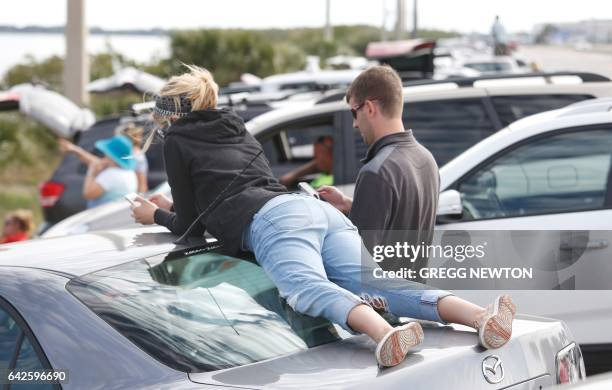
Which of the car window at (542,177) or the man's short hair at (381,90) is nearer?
the man's short hair at (381,90)

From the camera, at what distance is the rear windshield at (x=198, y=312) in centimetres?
379

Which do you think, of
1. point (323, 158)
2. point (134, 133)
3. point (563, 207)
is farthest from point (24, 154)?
point (563, 207)

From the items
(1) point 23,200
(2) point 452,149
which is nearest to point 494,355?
(2) point 452,149

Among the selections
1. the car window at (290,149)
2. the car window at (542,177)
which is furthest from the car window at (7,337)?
the car window at (290,149)

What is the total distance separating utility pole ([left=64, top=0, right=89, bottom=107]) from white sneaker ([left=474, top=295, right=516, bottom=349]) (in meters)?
21.5

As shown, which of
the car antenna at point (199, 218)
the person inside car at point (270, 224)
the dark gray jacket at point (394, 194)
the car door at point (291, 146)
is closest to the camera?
the person inside car at point (270, 224)

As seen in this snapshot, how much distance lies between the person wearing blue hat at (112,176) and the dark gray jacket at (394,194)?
5.54 meters

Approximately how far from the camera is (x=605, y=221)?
6.27m

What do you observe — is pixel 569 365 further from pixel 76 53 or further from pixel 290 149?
pixel 76 53

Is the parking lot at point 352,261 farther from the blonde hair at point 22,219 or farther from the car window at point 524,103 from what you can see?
the blonde hair at point 22,219

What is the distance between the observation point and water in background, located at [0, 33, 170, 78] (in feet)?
141

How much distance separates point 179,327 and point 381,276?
80 centimetres

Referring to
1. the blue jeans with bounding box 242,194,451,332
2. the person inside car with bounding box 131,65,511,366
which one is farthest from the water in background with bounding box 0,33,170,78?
the blue jeans with bounding box 242,194,451,332

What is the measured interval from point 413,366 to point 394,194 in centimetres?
127
